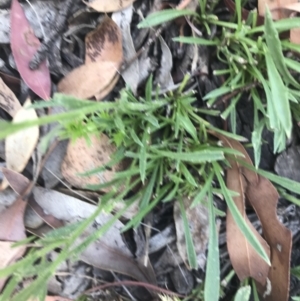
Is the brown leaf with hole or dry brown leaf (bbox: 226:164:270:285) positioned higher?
the brown leaf with hole

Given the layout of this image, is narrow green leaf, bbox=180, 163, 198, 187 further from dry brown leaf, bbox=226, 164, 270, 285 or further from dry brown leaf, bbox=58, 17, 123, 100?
dry brown leaf, bbox=58, 17, 123, 100

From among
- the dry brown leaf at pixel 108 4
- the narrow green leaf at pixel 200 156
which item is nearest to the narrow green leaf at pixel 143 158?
the narrow green leaf at pixel 200 156

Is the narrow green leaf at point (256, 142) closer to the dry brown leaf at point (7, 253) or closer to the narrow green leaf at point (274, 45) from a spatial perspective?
the narrow green leaf at point (274, 45)

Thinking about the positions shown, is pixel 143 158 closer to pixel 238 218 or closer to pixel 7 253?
pixel 238 218

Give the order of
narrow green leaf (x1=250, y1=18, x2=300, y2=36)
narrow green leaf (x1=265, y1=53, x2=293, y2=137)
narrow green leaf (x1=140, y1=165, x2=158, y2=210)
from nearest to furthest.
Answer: narrow green leaf (x1=265, y1=53, x2=293, y2=137) → narrow green leaf (x1=250, y1=18, x2=300, y2=36) → narrow green leaf (x1=140, y1=165, x2=158, y2=210)

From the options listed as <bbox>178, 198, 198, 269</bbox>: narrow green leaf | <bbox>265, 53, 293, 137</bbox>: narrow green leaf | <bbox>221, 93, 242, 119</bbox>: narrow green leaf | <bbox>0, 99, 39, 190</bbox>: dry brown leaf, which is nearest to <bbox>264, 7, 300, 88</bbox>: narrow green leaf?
<bbox>265, 53, 293, 137</bbox>: narrow green leaf

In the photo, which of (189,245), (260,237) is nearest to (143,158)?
(189,245)

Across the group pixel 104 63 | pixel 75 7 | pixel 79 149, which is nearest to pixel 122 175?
pixel 79 149
